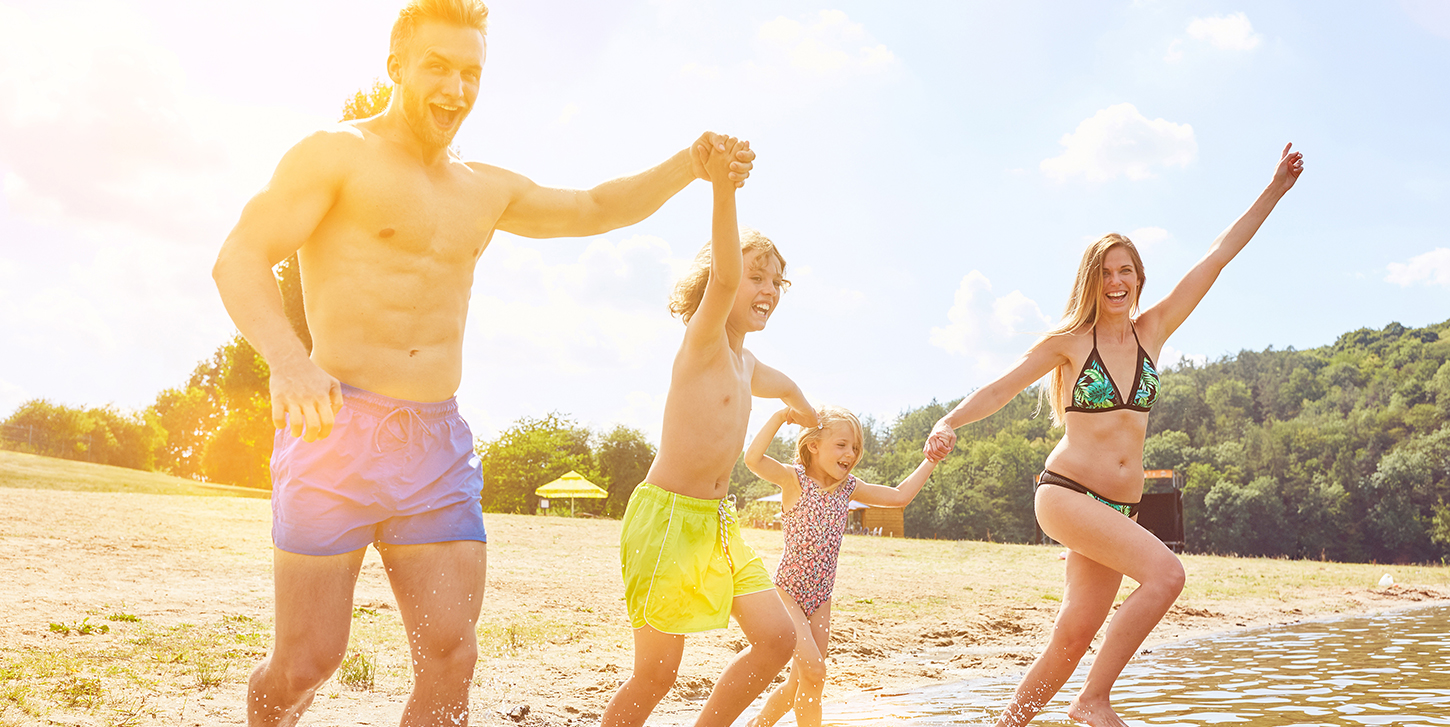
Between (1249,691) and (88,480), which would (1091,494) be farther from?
(88,480)

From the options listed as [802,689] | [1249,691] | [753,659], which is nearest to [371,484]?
[753,659]

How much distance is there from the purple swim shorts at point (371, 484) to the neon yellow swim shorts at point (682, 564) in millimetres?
1021

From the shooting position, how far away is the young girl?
4.79 m

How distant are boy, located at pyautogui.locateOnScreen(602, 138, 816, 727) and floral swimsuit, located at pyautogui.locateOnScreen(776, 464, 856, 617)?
3.28ft

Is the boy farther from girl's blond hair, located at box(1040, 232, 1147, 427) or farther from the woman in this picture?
girl's blond hair, located at box(1040, 232, 1147, 427)

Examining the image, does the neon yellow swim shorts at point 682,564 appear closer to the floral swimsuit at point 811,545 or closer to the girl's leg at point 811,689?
the girl's leg at point 811,689

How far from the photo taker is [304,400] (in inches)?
96.3

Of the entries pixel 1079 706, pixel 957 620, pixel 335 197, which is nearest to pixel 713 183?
pixel 335 197

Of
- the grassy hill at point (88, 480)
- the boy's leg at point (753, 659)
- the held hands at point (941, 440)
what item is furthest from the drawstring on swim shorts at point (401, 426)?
the grassy hill at point (88, 480)

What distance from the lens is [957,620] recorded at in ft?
36.7

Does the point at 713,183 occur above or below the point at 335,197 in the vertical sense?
above

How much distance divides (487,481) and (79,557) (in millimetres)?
43953

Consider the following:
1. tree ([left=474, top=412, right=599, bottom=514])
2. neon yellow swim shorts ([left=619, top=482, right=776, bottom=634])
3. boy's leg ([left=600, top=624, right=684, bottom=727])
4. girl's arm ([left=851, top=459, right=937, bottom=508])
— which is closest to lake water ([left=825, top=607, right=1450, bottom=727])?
girl's arm ([left=851, top=459, right=937, bottom=508])

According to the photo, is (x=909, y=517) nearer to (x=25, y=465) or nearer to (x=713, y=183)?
(x=25, y=465)
